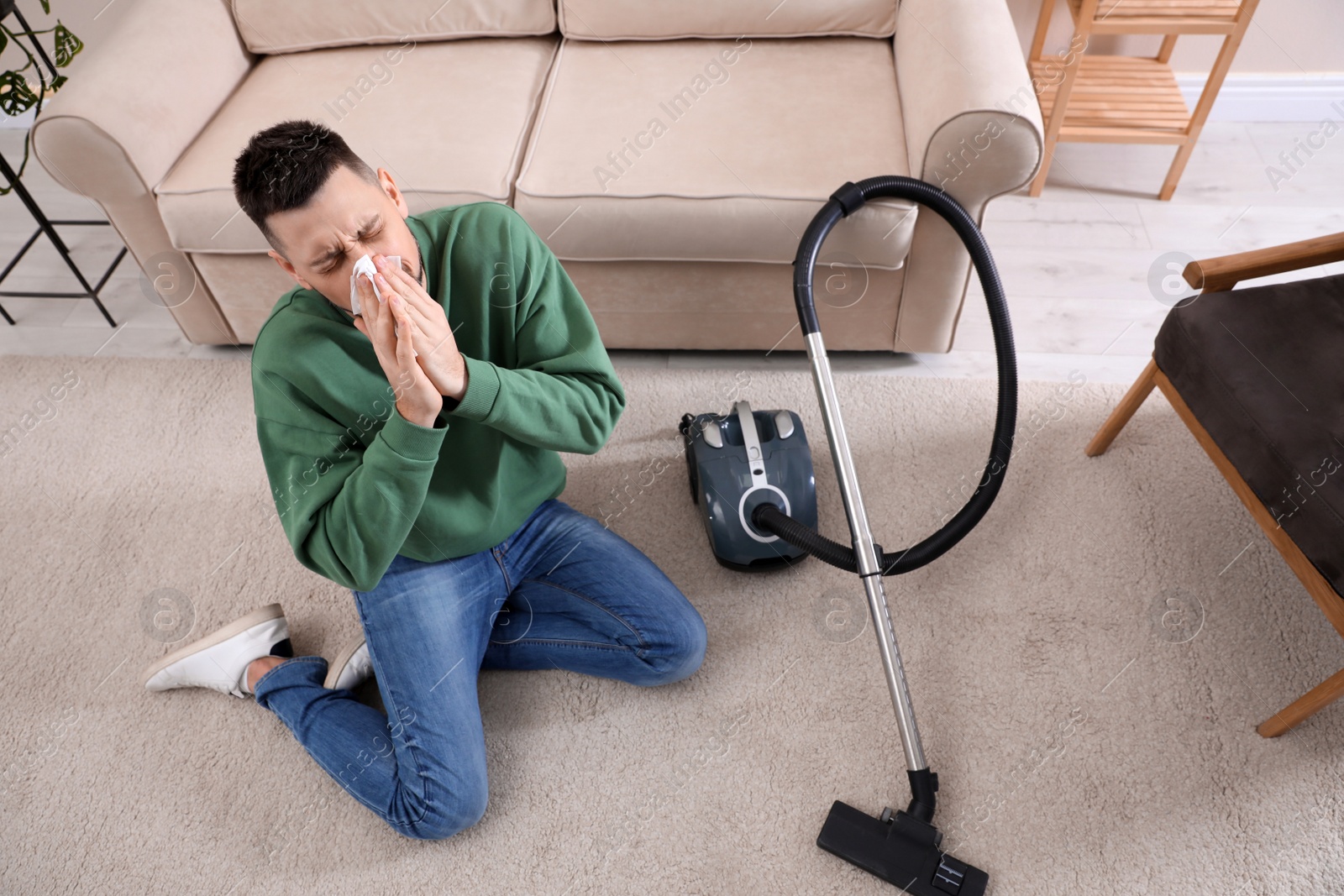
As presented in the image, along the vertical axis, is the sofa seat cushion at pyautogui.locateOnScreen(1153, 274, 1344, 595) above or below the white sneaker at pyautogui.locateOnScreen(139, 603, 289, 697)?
above

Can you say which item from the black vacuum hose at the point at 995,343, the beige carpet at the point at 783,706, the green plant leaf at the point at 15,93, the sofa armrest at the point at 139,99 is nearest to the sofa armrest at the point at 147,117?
the sofa armrest at the point at 139,99

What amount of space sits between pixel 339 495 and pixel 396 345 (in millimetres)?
291

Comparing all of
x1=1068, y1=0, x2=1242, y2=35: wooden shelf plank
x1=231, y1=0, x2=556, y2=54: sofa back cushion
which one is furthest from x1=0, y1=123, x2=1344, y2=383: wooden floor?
x1=231, y1=0, x2=556, y2=54: sofa back cushion

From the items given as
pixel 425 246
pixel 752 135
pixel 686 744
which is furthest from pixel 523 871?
pixel 752 135

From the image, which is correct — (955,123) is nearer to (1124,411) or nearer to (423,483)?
(1124,411)

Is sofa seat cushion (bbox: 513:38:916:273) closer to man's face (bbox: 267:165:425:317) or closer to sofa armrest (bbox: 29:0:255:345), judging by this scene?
man's face (bbox: 267:165:425:317)

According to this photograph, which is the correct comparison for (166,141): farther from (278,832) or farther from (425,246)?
(278,832)

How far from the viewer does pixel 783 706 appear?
4.99ft

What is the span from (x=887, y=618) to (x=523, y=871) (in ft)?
2.33

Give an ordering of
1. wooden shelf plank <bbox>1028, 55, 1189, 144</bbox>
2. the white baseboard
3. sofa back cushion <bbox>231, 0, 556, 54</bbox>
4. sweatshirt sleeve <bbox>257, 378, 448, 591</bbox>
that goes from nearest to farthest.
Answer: sweatshirt sleeve <bbox>257, 378, 448, 591</bbox>
sofa back cushion <bbox>231, 0, 556, 54</bbox>
wooden shelf plank <bbox>1028, 55, 1189, 144</bbox>
the white baseboard

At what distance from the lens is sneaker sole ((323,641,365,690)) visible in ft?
5.02

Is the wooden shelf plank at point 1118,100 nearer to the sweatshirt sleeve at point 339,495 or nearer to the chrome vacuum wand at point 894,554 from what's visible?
the chrome vacuum wand at point 894,554

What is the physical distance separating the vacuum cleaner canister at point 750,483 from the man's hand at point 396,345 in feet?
2.19

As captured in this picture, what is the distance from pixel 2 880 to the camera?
4.64 ft
